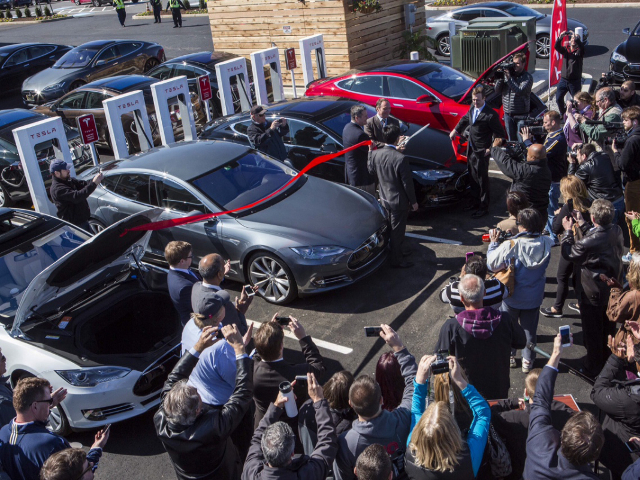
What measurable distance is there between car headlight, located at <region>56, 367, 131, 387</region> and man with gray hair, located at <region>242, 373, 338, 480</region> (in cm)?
208

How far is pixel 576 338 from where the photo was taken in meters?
6.25

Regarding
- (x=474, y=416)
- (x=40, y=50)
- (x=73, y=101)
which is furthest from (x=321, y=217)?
(x=40, y=50)

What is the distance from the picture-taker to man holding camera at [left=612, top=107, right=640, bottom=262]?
7.01m

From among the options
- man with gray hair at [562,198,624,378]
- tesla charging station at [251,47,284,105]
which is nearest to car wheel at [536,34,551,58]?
tesla charging station at [251,47,284,105]

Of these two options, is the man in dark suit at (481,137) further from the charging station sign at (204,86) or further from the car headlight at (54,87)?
the car headlight at (54,87)

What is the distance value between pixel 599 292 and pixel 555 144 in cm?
272

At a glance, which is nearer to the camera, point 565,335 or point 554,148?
point 565,335

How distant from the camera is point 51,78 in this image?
650 inches

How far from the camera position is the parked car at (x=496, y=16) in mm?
16406

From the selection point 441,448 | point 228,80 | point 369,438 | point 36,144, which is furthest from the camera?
point 228,80

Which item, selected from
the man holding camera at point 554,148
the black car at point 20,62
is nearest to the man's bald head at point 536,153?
the man holding camera at point 554,148

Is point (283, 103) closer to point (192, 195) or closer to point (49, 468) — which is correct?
point (192, 195)

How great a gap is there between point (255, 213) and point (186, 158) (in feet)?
4.36

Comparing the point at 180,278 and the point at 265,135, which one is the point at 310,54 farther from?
the point at 180,278
